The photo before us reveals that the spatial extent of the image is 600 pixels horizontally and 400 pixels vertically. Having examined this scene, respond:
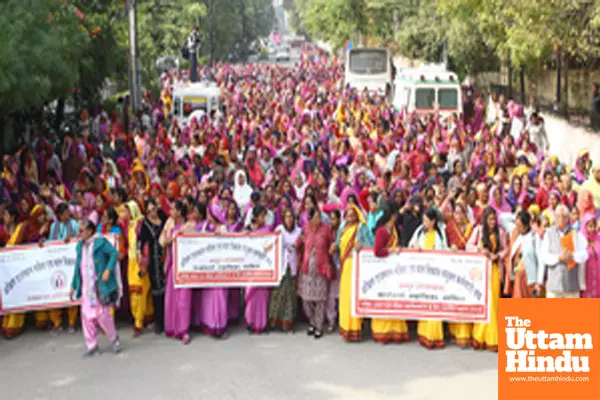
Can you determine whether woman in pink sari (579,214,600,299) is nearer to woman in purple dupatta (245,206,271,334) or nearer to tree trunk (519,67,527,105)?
woman in purple dupatta (245,206,271,334)

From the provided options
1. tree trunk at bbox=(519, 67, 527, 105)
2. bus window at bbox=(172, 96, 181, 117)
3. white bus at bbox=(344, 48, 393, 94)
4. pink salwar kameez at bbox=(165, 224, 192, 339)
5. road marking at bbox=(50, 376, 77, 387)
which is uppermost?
white bus at bbox=(344, 48, 393, 94)

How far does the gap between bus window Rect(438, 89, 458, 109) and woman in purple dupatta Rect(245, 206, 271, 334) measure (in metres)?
13.9

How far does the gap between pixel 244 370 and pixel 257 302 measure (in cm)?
115

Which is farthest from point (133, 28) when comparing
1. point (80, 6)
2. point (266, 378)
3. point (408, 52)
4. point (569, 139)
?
point (266, 378)

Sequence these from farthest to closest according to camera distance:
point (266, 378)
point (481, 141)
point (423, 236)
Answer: point (481, 141)
point (423, 236)
point (266, 378)

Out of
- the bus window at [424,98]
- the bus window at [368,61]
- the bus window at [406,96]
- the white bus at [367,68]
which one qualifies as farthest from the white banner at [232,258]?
the bus window at [368,61]

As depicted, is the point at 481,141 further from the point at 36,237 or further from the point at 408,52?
the point at 408,52

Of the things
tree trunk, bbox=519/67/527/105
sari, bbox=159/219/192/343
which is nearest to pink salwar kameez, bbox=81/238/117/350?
sari, bbox=159/219/192/343

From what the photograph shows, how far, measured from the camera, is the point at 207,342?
30.9 ft

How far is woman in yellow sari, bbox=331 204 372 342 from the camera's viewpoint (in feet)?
30.3

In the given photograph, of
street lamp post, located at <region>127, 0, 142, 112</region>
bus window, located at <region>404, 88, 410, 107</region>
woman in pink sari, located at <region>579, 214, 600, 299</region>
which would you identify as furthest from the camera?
street lamp post, located at <region>127, 0, 142, 112</region>

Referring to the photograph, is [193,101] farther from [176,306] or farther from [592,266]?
[592,266]

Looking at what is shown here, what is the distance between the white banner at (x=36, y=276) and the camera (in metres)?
9.42

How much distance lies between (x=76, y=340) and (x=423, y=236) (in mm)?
3688
